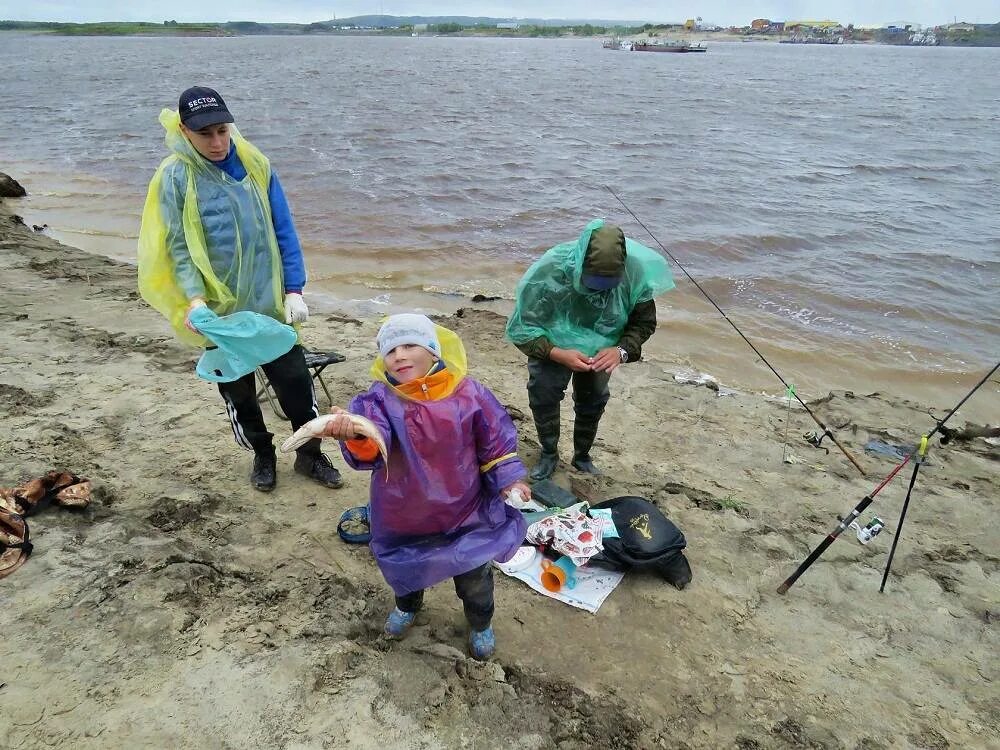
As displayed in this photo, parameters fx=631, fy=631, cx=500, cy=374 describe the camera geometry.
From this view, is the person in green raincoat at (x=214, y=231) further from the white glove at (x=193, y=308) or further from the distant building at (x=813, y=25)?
the distant building at (x=813, y=25)

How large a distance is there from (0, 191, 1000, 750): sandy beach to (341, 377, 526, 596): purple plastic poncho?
1.55ft

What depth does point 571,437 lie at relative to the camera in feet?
15.8

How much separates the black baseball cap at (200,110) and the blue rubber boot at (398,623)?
2.29 metres

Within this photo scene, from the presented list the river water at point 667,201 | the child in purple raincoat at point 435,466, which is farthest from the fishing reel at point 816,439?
the child in purple raincoat at point 435,466

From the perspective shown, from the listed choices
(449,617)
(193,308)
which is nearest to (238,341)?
(193,308)

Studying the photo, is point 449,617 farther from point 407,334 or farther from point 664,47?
point 664,47

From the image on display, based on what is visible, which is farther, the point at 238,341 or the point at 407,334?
the point at 238,341

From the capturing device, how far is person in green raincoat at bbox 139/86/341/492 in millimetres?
2893

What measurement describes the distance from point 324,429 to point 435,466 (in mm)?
466

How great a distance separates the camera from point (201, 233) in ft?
9.86

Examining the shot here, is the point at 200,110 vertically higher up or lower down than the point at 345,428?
higher up

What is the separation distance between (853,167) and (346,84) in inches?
1106

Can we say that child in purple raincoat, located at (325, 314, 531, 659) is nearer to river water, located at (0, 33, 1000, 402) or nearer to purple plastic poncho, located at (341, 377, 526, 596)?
purple plastic poncho, located at (341, 377, 526, 596)

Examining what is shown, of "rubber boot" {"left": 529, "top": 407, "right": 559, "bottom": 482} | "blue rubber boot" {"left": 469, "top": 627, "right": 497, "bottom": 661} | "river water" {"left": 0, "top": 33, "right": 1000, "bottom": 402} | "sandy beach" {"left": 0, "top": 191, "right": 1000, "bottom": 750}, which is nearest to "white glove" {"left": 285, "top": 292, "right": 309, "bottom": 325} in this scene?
"sandy beach" {"left": 0, "top": 191, "right": 1000, "bottom": 750}
